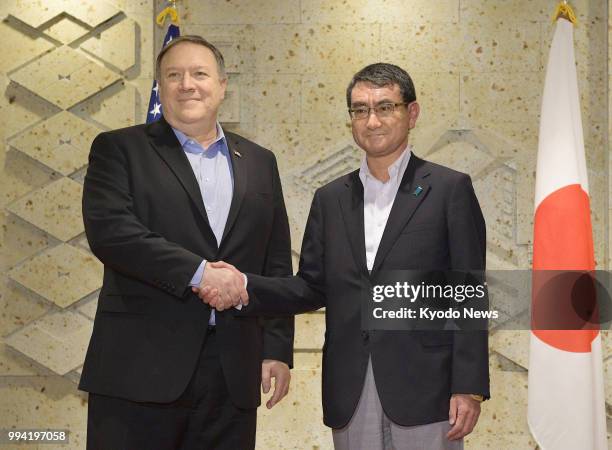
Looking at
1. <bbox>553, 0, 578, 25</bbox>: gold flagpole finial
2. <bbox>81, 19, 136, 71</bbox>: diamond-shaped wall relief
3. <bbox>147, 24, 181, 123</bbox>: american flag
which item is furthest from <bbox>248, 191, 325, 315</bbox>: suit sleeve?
<bbox>81, 19, 136, 71</bbox>: diamond-shaped wall relief

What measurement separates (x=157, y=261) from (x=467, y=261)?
967 mm

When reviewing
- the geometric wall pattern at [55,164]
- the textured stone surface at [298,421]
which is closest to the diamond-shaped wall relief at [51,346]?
the geometric wall pattern at [55,164]

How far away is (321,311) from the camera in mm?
4801

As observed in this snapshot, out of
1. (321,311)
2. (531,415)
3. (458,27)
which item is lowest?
(531,415)

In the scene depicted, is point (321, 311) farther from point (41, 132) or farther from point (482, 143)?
point (41, 132)

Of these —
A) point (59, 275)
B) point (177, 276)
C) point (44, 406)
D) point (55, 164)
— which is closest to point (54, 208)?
point (55, 164)

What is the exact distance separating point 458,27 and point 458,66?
228 millimetres

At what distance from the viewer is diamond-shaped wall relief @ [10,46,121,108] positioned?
15.9 feet

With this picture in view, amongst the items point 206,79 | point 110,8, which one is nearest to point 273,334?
point 206,79

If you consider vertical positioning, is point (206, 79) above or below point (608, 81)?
below

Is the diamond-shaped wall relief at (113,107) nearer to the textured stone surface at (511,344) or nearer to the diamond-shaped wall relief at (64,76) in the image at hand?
the diamond-shaped wall relief at (64,76)

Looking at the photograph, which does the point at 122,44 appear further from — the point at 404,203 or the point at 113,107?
the point at 404,203

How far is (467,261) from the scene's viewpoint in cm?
259

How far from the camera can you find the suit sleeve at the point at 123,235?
8.35ft
